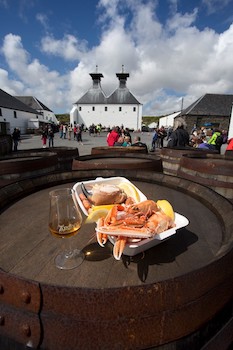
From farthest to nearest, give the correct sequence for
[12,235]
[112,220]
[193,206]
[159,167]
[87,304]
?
[159,167] < [193,206] < [12,235] < [112,220] < [87,304]

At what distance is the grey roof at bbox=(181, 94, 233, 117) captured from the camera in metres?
37.3

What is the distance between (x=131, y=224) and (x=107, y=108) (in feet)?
196

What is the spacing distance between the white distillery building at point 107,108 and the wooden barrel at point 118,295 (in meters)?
57.3

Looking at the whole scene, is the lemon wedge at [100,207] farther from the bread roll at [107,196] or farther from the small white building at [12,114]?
the small white building at [12,114]

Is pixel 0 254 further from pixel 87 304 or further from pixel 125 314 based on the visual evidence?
pixel 125 314

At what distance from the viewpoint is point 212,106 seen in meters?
38.3

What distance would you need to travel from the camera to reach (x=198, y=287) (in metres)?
0.89

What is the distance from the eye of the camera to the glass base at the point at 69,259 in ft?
3.78

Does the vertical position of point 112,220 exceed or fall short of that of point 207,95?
it falls short

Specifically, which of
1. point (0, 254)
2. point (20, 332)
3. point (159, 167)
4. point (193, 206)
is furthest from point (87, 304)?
point (159, 167)

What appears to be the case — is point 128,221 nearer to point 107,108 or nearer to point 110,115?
point 110,115

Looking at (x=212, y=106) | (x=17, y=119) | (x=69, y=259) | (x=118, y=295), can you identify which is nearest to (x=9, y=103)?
(x=17, y=119)

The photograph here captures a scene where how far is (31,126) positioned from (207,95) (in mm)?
36431

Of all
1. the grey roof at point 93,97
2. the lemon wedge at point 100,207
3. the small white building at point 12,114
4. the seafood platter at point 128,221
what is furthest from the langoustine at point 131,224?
the grey roof at point 93,97
